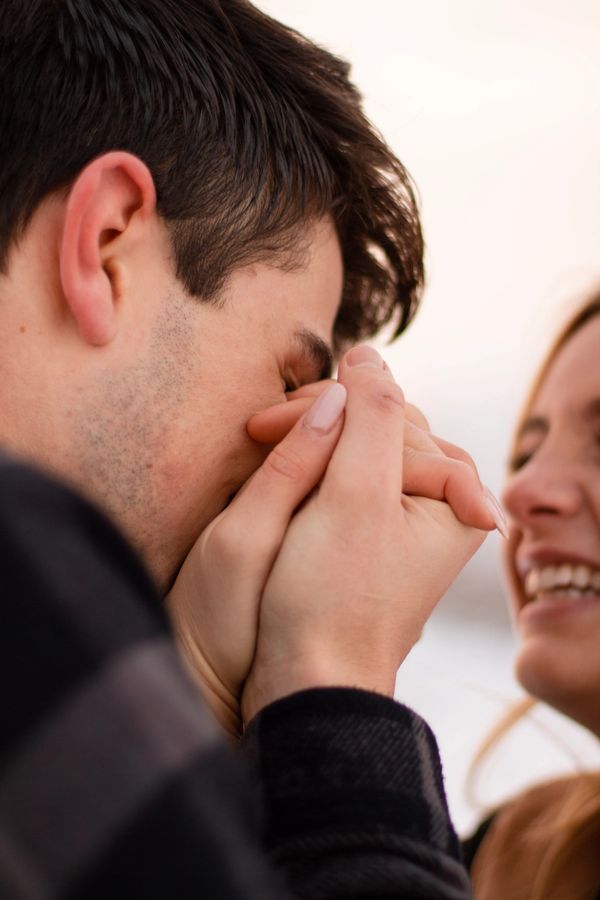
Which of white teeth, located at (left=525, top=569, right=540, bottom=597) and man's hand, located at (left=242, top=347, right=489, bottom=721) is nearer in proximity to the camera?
man's hand, located at (left=242, top=347, right=489, bottom=721)

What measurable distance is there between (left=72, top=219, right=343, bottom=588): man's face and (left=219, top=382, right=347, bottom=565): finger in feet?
0.27

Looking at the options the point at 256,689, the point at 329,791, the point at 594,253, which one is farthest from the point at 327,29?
the point at 329,791

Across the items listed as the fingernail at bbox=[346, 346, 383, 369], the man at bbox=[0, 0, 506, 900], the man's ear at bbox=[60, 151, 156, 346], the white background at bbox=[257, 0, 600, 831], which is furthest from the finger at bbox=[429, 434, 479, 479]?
the white background at bbox=[257, 0, 600, 831]

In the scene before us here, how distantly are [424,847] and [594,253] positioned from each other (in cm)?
187

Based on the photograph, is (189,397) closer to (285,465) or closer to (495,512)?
(285,465)

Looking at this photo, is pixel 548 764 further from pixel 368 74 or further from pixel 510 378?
pixel 368 74

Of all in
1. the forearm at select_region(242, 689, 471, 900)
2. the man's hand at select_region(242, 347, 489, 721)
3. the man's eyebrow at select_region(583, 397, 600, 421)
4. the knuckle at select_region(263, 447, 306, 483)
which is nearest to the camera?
the forearm at select_region(242, 689, 471, 900)

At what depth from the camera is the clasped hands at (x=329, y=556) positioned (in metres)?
0.82

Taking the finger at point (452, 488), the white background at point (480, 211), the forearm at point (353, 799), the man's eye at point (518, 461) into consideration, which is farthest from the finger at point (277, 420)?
the white background at point (480, 211)

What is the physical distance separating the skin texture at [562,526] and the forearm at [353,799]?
750mm

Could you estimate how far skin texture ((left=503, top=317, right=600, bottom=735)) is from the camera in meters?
1.38

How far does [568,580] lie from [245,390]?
2.32 ft

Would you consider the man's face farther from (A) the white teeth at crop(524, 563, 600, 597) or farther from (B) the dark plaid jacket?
(A) the white teeth at crop(524, 563, 600, 597)

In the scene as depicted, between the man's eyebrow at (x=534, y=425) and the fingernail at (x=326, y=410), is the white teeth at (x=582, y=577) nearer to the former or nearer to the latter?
the man's eyebrow at (x=534, y=425)
